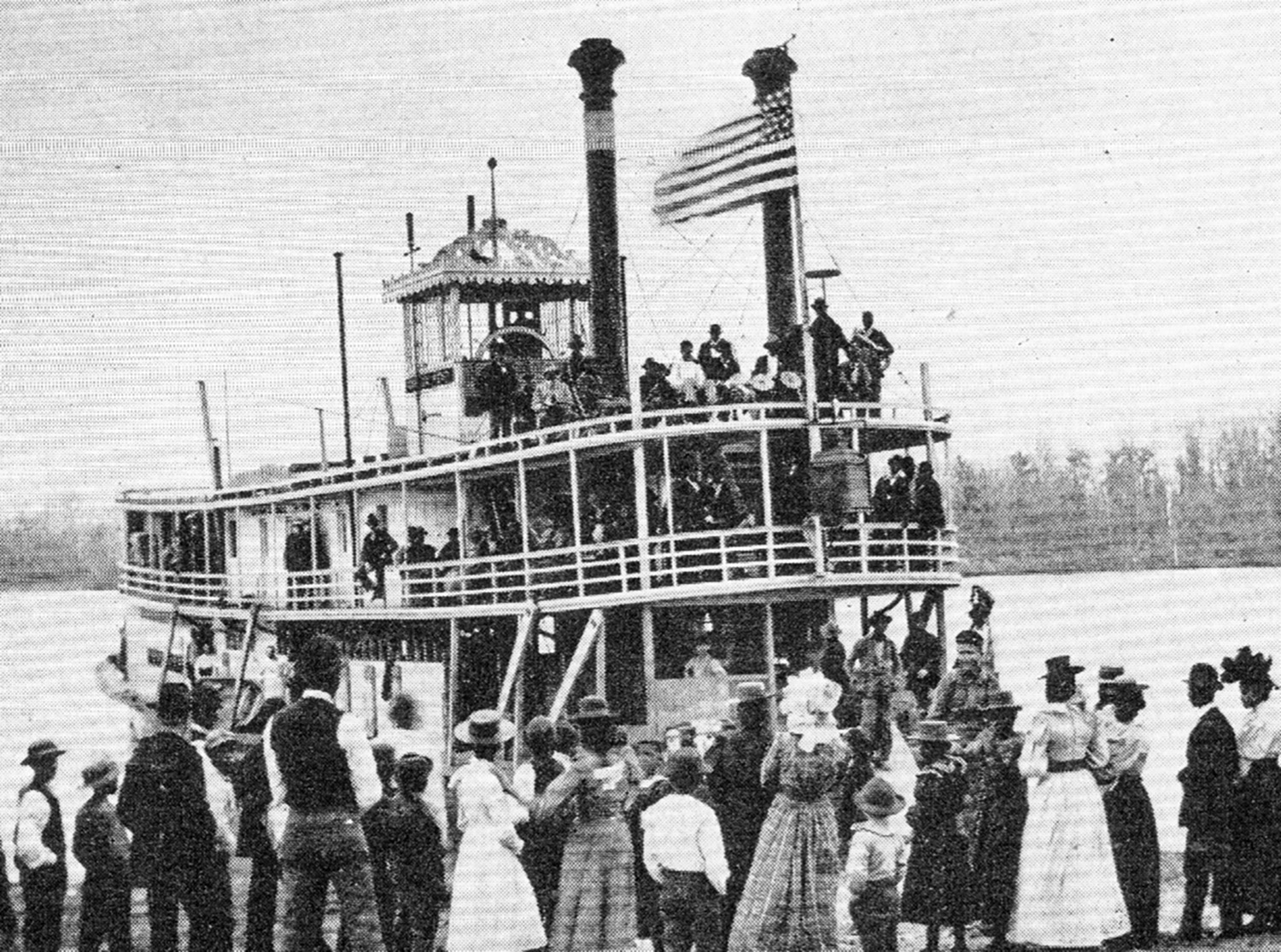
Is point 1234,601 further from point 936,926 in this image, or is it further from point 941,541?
point 936,926

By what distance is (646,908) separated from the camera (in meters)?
9.84

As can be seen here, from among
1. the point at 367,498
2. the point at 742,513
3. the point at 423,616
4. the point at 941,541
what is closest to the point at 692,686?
the point at 742,513

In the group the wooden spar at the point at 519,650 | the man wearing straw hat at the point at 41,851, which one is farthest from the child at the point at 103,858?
the wooden spar at the point at 519,650

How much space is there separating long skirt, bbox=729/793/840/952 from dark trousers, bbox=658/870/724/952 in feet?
0.79

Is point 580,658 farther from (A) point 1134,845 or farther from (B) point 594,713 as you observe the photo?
(B) point 594,713

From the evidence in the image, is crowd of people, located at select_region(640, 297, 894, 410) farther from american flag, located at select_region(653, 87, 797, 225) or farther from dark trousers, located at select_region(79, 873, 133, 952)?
dark trousers, located at select_region(79, 873, 133, 952)

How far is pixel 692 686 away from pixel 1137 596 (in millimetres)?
79015

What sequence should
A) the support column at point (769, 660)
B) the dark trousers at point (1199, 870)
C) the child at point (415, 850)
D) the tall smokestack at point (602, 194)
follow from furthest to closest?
1. the tall smokestack at point (602, 194)
2. the support column at point (769, 660)
3. the dark trousers at point (1199, 870)
4. the child at point (415, 850)

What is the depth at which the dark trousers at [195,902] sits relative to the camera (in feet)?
26.8

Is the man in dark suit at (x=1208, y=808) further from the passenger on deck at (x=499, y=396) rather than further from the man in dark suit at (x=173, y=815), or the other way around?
the passenger on deck at (x=499, y=396)

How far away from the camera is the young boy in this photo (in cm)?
754

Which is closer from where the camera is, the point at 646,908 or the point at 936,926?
the point at 936,926

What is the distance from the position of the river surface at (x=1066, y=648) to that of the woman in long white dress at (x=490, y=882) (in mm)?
15116

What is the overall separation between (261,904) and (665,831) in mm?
3024
